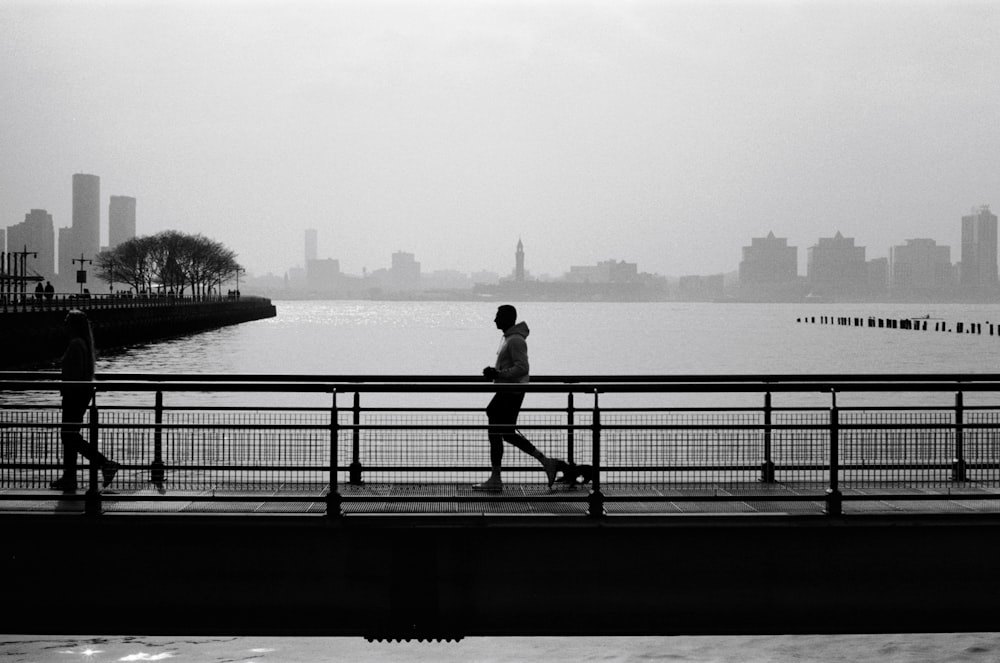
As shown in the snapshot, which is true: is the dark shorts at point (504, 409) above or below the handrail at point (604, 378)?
below

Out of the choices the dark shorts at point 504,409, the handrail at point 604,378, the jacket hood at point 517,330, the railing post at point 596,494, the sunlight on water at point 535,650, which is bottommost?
the sunlight on water at point 535,650

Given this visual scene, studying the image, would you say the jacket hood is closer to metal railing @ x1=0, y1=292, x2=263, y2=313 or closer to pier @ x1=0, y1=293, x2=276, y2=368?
pier @ x1=0, y1=293, x2=276, y2=368

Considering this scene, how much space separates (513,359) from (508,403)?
43 centimetres

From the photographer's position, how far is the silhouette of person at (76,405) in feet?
31.0

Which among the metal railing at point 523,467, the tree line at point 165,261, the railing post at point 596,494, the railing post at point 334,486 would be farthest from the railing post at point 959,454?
the tree line at point 165,261

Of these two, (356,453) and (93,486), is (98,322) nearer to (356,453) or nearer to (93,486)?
(356,453)

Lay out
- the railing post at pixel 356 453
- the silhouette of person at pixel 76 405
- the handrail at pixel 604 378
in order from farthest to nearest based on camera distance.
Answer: the handrail at pixel 604 378 → the railing post at pixel 356 453 → the silhouette of person at pixel 76 405

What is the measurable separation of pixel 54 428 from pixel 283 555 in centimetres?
216

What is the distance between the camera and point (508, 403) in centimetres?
1019

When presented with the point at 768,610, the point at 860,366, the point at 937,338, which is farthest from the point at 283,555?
the point at 937,338

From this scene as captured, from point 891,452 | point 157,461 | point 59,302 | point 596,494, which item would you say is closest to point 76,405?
point 157,461

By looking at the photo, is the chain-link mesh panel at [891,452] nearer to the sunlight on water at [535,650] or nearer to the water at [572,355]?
the sunlight on water at [535,650]

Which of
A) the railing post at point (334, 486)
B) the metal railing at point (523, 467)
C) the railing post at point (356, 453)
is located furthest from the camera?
the railing post at point (356, 453)

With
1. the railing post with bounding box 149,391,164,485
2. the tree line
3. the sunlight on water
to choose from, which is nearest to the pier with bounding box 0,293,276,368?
the tree line
